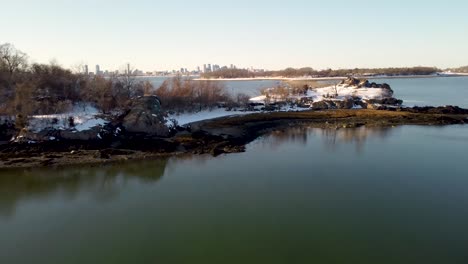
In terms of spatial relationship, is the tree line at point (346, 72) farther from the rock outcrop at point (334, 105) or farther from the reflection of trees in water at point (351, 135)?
the reflection of trees in water at point (351, 135)

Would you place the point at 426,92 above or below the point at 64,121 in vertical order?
above

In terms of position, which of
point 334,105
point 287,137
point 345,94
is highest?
point 345,94

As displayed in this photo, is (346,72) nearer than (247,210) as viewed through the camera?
No

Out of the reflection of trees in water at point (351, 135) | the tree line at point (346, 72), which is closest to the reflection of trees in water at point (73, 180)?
the reflection of trees in water at point (351, 135)

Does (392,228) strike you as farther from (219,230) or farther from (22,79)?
(22,79)

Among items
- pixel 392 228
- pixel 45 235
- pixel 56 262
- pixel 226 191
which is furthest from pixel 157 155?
pixel 392 228

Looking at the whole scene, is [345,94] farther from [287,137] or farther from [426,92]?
[287,137]

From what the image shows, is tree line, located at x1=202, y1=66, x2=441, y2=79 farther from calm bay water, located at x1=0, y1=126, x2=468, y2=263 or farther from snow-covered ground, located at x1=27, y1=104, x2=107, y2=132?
calm bay water, located at x1=0, y1=126, x2=468, y2=263

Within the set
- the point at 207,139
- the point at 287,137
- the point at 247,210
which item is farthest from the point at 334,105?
the point at 247,210
